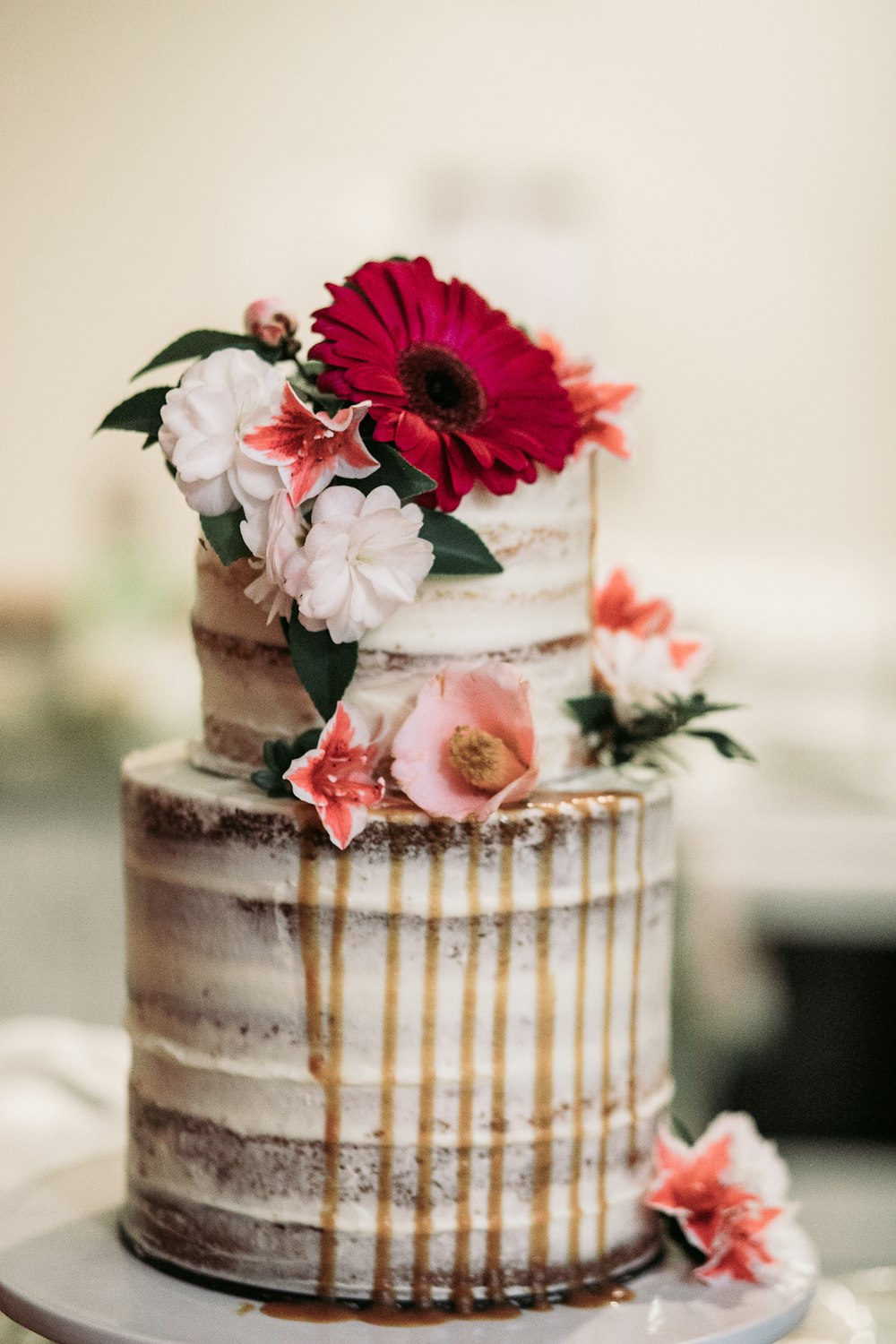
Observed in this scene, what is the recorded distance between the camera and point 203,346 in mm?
1057

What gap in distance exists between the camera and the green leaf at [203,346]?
41.4 inches

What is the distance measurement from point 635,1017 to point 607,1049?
42mm

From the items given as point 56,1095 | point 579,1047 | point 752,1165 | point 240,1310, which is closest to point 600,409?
point 579,1047

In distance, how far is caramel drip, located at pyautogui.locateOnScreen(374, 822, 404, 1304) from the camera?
1.06 m

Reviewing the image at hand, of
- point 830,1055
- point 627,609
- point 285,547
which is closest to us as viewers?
point 285,547

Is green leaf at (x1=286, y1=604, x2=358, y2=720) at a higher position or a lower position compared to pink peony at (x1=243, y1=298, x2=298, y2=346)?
lower

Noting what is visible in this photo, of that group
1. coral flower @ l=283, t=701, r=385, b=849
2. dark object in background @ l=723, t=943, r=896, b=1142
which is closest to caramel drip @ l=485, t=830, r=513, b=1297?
coral flower @ l=283, t=701, r=385, b=849

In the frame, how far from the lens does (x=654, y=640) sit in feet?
4.07

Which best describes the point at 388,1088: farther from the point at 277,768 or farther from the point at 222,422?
the point at 222,422

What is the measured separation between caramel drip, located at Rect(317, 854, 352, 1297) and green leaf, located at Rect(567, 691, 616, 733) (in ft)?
0.78

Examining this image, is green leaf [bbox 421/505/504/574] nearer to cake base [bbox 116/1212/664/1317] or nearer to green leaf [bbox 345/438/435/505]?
green leaf [bbox 345/438/435/505]

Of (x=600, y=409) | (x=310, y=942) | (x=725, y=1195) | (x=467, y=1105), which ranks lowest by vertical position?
(x=725, y=1195)

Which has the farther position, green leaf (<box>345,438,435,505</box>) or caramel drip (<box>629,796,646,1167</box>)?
caramel drip (<box>629,796,646,1167</box>)

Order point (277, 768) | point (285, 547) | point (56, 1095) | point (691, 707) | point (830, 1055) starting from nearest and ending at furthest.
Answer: point (285, 547) → point (277, 768) → point (691, 707) → point (56, 1095) → point (830, 1055)
